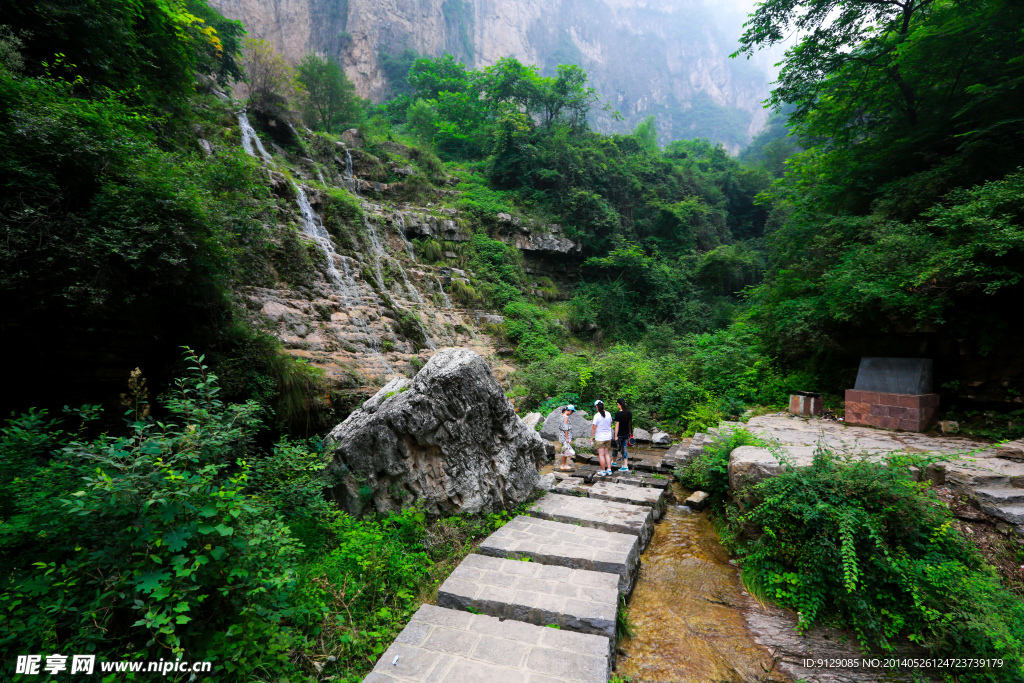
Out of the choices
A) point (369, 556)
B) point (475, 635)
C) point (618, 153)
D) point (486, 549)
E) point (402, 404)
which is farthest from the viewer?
point (618, 153)

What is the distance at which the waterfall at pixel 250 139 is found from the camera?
515 inches

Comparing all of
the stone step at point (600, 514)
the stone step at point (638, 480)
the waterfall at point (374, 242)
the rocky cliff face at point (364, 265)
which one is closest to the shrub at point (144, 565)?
the stone step at point (600, 514)

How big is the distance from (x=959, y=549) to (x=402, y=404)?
540 cm

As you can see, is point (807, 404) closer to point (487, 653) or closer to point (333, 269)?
point (487, 653)

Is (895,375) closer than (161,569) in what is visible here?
No

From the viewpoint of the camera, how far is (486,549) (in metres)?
4.03

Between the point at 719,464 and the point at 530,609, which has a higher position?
the point at 719,464

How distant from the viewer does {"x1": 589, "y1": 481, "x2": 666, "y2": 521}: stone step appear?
5.52 meters

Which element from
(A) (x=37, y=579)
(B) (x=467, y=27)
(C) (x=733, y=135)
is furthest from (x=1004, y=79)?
(C) (x=733, y=135)

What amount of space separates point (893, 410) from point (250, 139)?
19006mm

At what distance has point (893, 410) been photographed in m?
6.80

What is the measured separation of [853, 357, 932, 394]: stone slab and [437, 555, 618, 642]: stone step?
23.0 ft

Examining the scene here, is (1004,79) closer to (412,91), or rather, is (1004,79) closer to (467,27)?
(412,91)

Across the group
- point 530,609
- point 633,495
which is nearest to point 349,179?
point 633,495
